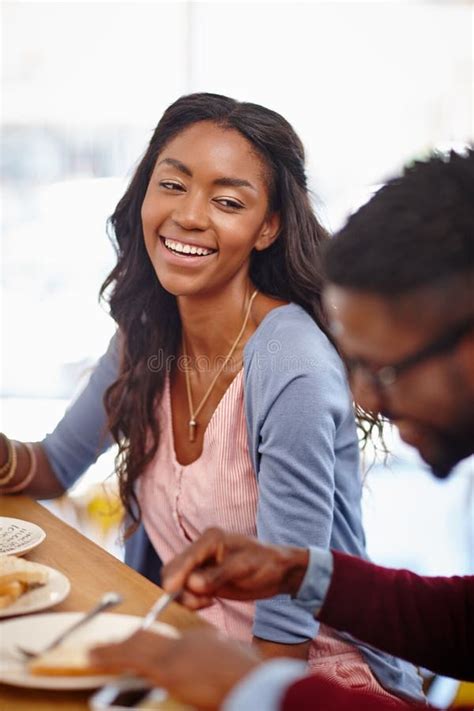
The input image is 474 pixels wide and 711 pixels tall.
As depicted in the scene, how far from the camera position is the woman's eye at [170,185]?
70.6 inches

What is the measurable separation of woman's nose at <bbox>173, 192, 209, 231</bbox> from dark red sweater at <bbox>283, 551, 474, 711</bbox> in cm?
73

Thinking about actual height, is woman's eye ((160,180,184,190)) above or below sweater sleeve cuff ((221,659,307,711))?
above

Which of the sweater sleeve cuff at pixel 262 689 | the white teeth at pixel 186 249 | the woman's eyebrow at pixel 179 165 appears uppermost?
the woman's eyebrow at pixel 179 165

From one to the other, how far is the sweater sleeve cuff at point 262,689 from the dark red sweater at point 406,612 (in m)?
0.37

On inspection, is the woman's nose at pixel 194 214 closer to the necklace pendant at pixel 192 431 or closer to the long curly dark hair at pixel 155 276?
the long curly dark hair at pixel 155 276

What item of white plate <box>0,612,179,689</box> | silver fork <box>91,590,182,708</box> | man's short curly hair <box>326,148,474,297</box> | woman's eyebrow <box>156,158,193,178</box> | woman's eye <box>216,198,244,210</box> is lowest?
white plate <box>0,612,179,689</box>

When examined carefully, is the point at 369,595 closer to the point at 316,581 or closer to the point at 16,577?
the point at 316,581

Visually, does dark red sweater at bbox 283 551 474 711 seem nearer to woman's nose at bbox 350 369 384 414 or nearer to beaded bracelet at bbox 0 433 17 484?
woman's nose at bbox 350 369 384 414

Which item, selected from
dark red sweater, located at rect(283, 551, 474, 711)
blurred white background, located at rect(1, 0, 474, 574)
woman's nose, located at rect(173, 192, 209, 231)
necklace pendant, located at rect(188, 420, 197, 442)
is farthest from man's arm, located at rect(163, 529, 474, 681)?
blurred white background, located at rect(1, 0, 474, 574)

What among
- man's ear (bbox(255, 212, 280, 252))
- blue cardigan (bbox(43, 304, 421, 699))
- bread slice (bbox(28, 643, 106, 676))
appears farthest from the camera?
man's ear (bbox(255, 212, 280, 252))

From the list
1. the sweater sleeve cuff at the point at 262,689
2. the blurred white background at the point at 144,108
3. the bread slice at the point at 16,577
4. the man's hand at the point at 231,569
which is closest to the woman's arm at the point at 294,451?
the man's hand at the point at 231,569

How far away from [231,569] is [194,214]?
79cm

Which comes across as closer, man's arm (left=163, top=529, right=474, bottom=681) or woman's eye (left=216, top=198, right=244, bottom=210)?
man's arm (left=163, top=529, right=474, bottom=681)

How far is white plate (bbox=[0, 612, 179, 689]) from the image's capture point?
95 centimetres
